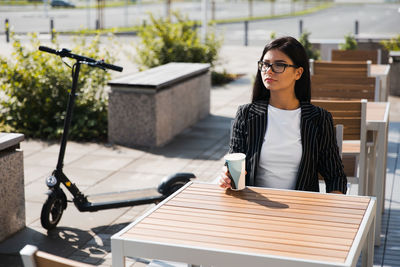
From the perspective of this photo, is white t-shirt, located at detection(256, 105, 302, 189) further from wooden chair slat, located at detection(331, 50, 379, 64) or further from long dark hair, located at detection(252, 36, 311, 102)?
wooden chair slat, located at detection(331, 50, 379, 64)

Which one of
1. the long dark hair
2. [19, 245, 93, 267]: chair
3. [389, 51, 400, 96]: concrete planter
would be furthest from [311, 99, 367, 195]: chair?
[389, 51, 400, 96]: concrete planter

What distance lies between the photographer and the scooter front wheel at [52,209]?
507 centimetres

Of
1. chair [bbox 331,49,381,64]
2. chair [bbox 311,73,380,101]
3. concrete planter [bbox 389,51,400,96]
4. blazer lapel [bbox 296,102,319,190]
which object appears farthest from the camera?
concrete planter [bbox 389,51,400,96]

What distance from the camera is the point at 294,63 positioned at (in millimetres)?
3477

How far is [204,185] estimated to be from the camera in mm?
3354

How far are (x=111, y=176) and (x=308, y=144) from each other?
12.0 ft

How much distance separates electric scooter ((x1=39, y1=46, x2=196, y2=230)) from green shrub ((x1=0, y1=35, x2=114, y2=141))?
3.07 m

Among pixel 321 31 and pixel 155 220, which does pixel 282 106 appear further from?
pixel 321 31

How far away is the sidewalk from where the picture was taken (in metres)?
4.90

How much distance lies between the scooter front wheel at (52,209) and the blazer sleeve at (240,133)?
199 cm

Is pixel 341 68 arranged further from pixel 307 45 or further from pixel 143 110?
pixel 307 45

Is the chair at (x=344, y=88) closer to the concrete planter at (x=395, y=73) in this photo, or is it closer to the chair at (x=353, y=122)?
the chair at (x=353, y=122)

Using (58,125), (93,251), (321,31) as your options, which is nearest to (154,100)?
(58,125)

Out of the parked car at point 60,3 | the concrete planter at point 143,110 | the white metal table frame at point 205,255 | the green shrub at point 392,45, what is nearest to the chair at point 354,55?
the concrete planter at point 143,110
